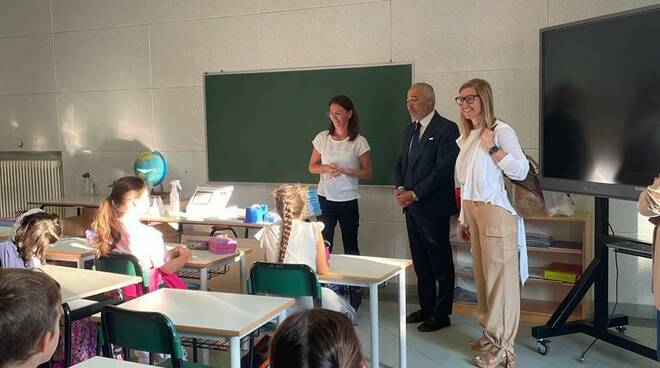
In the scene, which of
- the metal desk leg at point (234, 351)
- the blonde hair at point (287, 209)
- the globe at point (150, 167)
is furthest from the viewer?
the globe at point (150, 167)

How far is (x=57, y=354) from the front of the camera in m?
2.89

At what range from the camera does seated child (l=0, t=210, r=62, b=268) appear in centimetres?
311

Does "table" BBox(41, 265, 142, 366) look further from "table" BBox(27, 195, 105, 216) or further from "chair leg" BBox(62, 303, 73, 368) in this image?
"table" BBox(27, 195, 105, 216)

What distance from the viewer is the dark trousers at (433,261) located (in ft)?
13.3

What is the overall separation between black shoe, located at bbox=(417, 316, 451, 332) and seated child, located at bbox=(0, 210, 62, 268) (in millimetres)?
2405

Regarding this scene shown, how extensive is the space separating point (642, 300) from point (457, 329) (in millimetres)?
1409

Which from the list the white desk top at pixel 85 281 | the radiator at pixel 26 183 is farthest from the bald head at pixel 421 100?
the radiator at pixel 26 183

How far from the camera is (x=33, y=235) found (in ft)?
10.3

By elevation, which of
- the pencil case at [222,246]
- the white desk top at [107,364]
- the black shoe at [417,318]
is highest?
the pencil case at [222,246]

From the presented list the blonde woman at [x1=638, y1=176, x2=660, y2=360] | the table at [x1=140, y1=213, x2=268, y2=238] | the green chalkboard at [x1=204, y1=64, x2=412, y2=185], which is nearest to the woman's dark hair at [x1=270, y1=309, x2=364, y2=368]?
the blonde woman at [x1=638, y1=176, x2=660, y2=360]

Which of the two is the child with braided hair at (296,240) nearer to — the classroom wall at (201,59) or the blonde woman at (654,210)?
the blonde woman at (654,210)

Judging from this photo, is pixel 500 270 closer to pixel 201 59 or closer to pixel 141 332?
pixel 141 332

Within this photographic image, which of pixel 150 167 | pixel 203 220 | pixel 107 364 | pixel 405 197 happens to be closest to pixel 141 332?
pixel 107 364

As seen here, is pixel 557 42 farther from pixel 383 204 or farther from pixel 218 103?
pixel 218 103
